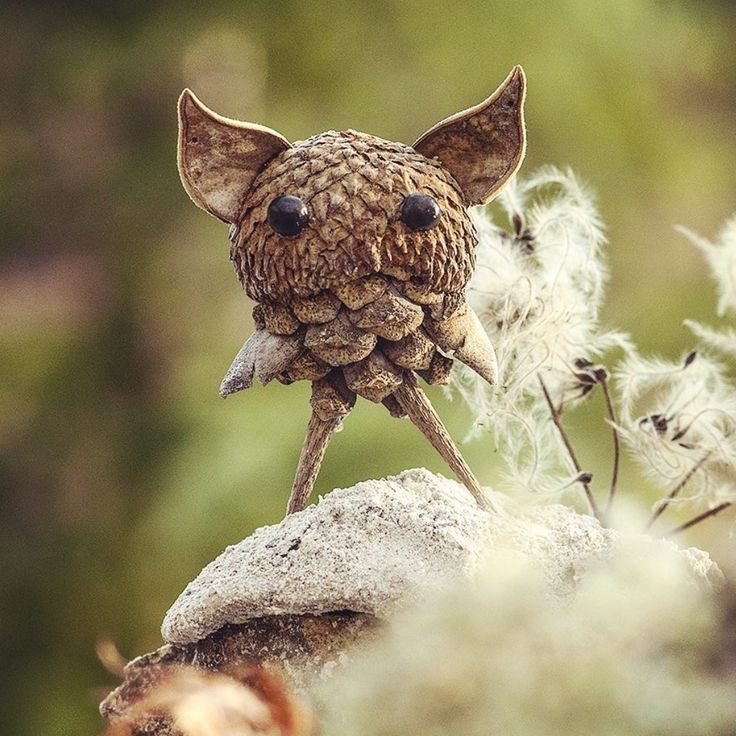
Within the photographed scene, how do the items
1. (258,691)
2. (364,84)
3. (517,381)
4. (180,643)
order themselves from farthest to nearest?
(364,84)
(517,381)
(180,643)
(258,691)

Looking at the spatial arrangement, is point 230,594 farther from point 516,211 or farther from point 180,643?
point 516,211

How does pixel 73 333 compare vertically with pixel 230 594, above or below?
above

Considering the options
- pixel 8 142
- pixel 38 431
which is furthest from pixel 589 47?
pixel 38 431

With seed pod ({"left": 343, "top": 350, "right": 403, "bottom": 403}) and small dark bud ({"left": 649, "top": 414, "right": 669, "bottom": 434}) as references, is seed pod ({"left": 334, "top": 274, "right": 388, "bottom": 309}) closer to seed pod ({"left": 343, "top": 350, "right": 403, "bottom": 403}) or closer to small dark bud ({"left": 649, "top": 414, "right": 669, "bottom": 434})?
seed pod ({"left": 343, "top": 350, "right": 403, "bottom": 403})

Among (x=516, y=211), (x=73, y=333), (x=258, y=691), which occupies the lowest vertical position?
(x=258, y=691)

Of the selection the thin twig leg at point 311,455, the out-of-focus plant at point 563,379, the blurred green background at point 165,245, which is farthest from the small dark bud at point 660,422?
the blurred green background at point 165,245

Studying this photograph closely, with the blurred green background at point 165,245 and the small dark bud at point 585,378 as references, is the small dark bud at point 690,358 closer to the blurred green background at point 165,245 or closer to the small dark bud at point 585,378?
the small dark bud at point 585,378
